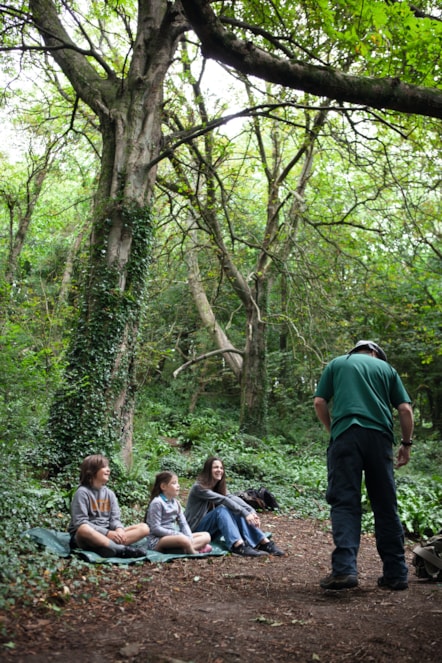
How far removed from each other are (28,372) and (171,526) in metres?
2.08

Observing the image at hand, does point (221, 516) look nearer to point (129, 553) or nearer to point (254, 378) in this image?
point (129, 553)

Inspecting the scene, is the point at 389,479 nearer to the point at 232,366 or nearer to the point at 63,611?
the point at 63,611

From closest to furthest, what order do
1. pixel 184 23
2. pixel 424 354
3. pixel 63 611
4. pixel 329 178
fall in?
pixel 63 611
pixel 184 23
pixel 424 354
pixel 329 178

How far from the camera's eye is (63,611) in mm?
3498

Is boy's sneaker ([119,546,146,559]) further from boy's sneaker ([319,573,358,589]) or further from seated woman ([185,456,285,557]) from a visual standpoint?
boy's sneaker ([319,573,358,589])

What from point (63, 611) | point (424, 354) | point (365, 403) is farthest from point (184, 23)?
point (424, 354)

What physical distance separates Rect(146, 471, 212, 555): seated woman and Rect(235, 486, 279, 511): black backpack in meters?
2.69

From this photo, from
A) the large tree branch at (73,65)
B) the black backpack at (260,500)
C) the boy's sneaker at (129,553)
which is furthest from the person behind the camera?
the large tree branch at (73,65)

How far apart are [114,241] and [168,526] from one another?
478 cm

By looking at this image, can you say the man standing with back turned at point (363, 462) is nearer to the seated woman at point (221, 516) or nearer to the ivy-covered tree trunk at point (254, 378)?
the seated woman at point (221, 516)

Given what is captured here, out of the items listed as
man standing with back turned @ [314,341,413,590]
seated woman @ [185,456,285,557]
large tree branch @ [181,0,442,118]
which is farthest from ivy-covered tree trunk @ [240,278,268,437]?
large tree branch @ [181,0,442,118]

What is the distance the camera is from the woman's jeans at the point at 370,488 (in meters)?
4.39

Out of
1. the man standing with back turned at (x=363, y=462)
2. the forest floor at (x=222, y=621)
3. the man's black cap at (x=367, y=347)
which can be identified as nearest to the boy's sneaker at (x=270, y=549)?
the forest floor at (x=222, y=621)

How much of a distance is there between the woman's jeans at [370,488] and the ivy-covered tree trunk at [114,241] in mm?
4115
